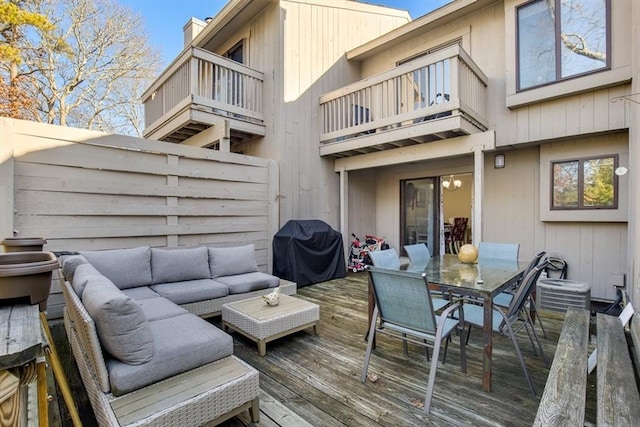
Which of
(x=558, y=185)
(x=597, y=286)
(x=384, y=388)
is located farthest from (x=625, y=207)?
(x=384, y=388)

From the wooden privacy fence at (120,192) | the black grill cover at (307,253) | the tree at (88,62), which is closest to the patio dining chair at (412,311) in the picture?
the black grill cover at (307,253)

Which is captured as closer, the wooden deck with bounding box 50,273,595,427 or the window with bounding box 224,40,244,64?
the wooden deck with bounding box 50,273,595,427

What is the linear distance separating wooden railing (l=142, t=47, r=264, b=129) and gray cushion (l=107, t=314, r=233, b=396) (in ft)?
14.0

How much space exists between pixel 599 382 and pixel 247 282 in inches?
132

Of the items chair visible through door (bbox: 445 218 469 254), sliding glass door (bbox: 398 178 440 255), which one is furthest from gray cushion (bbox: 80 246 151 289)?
chair visible through door (bbox: 445 218 469 254)

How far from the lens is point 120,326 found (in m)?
1.73

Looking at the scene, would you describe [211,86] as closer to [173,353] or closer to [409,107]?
[409,107]

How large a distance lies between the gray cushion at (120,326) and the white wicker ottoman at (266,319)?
3.90 ft

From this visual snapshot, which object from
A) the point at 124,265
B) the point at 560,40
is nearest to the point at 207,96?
the point at 124,265

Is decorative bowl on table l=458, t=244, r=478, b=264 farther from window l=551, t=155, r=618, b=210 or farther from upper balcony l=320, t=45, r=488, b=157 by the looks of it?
window l=551, t=155, r=618, b=210

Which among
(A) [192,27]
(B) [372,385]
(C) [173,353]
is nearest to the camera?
(C) [173,353]

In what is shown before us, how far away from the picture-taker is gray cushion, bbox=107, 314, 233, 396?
173cm

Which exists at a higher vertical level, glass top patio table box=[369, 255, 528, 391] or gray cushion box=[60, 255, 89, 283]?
gray cushion box=[60, 255, 89, 283]

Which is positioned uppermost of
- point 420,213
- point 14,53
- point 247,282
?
point 14,53
